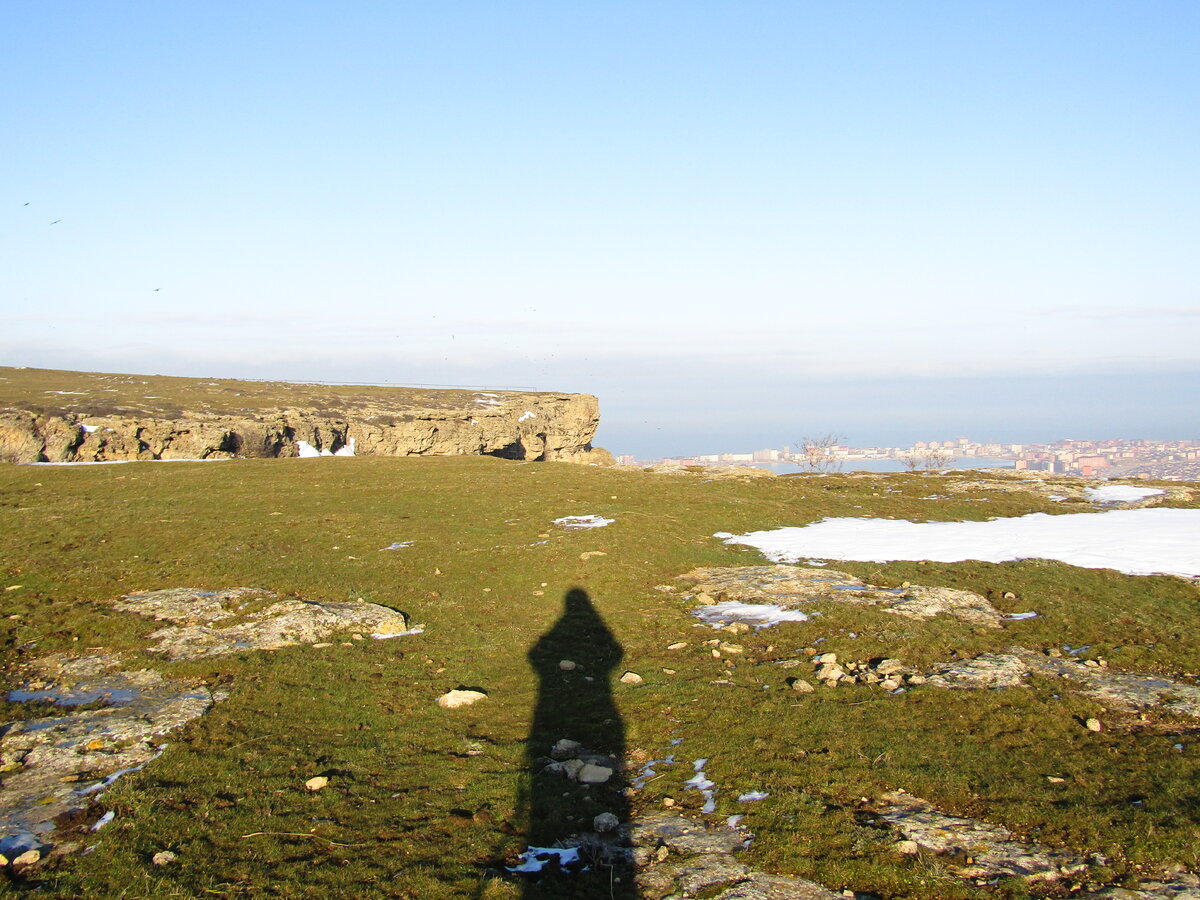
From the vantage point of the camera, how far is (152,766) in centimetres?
1030

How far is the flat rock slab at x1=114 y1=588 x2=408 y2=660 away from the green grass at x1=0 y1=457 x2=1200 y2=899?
2.33 feet

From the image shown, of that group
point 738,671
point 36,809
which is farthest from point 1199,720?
point 36,809

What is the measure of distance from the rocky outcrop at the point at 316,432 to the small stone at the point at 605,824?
49.9 metres

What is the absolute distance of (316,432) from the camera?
210 ft

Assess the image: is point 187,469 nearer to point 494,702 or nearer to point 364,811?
point 494,702

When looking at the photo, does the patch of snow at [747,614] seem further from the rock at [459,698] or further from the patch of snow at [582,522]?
the patch of snow at [582,522]

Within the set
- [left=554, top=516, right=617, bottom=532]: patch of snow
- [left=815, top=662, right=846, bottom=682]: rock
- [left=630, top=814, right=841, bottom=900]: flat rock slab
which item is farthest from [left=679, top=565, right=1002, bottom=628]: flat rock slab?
[left=630, top=814, right=841, bottom=900]: flat rock slab

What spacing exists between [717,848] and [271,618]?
13.3 m

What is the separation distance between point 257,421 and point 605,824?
58.1 m

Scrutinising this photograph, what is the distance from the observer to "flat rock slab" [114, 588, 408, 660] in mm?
16078

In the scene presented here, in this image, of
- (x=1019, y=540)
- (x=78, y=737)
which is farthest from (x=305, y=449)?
(x=1019, y=540)

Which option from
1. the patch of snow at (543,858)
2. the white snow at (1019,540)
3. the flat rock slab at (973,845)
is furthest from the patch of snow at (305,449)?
the flat rock slab at (973,845)

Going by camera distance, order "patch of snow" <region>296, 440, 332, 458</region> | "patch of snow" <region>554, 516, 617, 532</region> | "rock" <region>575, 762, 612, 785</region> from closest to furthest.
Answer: "rock" <region>575, 762, 612, 785</region> → "patch of snow" <region>554, 516, 617, 532</region> → "patch of snow" <region>296, 440, 332, 458</region>

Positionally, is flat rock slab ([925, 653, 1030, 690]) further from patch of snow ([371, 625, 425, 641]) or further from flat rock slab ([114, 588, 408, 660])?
flat rock slab ([114, 588, 408, 660])
